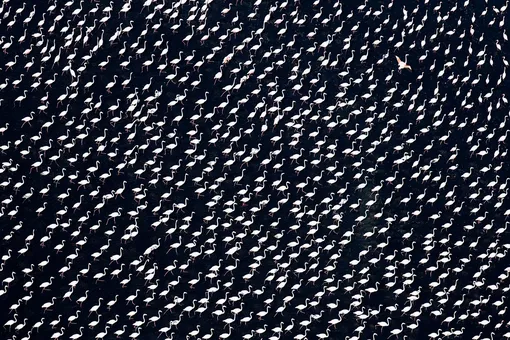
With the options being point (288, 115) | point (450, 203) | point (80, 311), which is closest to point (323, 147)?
point (288, 115)

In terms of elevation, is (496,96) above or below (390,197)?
above

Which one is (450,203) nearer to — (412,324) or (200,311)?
(412,324)

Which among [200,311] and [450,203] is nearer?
[200,311]

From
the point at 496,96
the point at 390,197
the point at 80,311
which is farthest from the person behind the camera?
the point at 496,96

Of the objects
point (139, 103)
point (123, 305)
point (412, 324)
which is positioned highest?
point (139, 103)

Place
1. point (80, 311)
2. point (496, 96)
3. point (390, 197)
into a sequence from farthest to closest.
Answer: point (496, 96) < point (390, 197) < point (80, 311)

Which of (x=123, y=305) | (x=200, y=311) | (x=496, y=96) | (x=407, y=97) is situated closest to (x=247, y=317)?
(x=200, y=311)

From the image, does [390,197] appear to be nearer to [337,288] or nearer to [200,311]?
[337,288]
